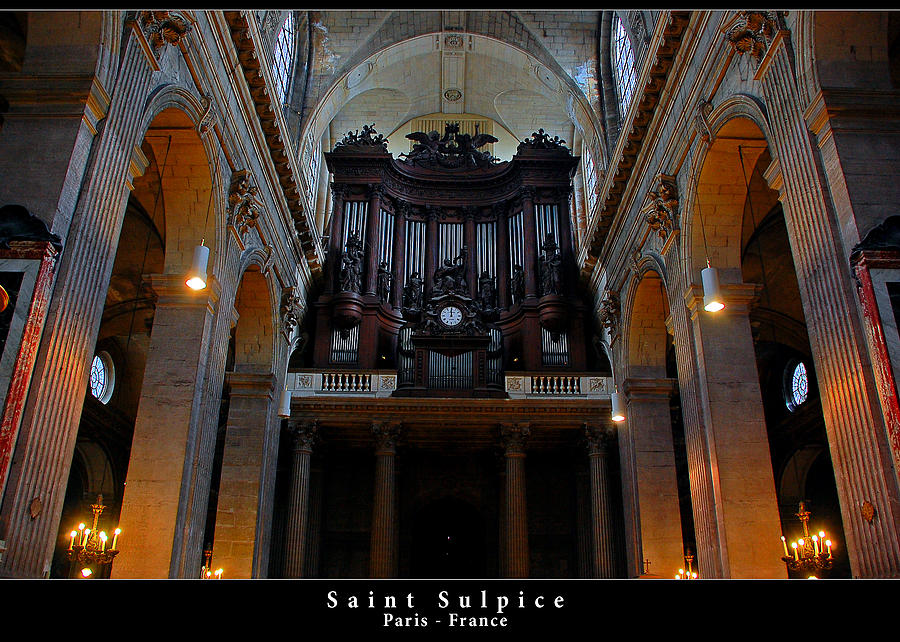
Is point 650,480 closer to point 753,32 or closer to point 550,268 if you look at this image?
point 550,268

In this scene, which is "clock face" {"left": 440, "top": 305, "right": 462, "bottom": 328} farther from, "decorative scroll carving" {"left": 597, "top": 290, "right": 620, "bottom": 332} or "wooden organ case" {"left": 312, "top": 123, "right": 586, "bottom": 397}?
"decorative scroll carving" {"left": 597, "top": 290, "right": 620, "bottom": 332}

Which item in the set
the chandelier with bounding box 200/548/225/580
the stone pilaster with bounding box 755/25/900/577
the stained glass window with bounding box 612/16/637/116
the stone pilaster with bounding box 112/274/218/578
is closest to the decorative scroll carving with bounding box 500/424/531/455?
the chandelier with bounding box 200/548/225/580

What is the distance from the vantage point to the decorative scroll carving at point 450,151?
21.8m

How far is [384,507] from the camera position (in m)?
15.9

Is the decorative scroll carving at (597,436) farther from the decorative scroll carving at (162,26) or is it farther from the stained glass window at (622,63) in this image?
the decorative scroll carving at (162,26)

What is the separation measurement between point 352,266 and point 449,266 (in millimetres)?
2644

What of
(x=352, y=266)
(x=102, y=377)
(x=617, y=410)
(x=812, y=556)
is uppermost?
(x=352, y=266)

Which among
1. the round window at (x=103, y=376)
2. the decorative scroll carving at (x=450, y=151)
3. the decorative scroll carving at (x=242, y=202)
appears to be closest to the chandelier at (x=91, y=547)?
the decorative scroll carving at (x=242, y=202)

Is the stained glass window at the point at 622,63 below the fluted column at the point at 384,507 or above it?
above

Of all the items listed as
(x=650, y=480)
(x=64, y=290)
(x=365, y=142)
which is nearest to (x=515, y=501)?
(x=650, y=480)

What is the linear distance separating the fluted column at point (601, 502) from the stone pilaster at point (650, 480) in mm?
1200

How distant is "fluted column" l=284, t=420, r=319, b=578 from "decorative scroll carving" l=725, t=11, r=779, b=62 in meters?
11.5
